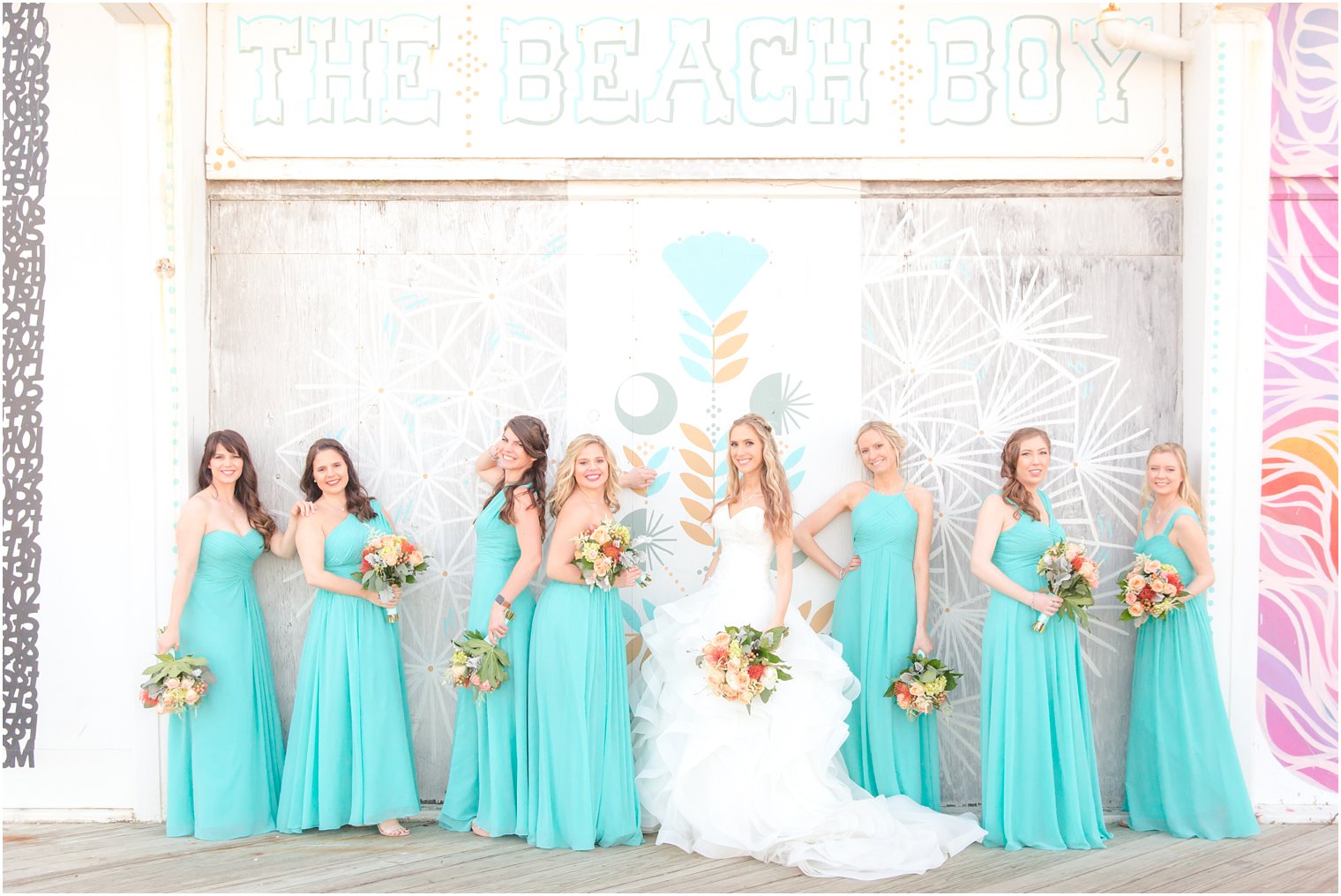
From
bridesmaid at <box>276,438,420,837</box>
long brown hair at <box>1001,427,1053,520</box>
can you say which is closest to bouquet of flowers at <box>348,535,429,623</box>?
bridesmaid at <box>276,438,420,837</box>

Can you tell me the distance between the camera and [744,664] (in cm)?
461

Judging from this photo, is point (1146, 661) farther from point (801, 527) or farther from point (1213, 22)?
point (1213, 22)

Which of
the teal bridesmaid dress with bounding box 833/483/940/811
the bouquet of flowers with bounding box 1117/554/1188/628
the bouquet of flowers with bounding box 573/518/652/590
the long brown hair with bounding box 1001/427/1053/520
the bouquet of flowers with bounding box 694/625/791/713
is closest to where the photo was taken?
the bouquet of flowers with bounding box 694/625/791/713

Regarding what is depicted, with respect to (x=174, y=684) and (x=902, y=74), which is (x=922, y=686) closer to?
(x=902, y=74)

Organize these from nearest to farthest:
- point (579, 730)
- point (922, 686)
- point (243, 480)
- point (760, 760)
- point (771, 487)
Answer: point (760, 760), point (579, 730), point (922, 686), point (771, 487), point (243, 480)

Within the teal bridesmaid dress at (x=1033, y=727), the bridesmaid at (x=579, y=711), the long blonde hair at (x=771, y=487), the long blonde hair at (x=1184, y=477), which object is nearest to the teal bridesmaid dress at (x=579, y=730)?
the bridesmaid at (x=579, y=711)

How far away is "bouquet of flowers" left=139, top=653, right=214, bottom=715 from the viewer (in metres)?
4.94

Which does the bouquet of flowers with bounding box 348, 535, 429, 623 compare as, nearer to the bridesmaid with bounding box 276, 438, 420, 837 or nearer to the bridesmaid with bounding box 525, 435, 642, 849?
the bridesmaid with bounding box 276, 438, 420, 837

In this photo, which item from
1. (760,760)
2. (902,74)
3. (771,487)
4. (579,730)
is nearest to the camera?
(760,760)

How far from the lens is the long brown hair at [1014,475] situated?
16.9 feet

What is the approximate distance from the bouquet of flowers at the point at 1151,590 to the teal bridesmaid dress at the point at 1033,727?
1.15ft

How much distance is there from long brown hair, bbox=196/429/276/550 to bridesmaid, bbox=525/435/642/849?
1.66 meters

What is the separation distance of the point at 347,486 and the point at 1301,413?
534 centimetres

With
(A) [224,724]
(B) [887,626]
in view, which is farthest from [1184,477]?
(A) [224,724]
